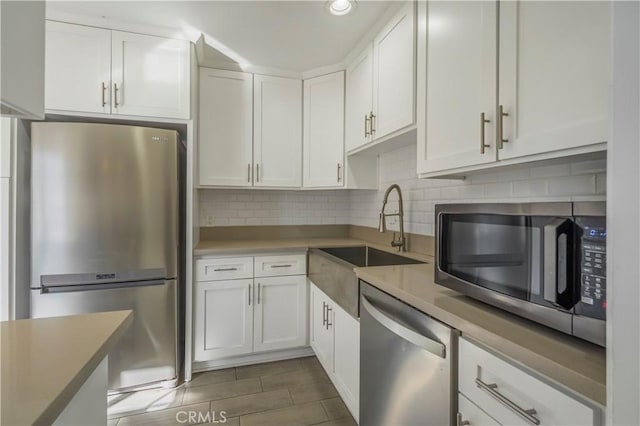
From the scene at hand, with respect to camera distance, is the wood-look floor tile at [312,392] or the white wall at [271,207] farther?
the white wall at [271,207]

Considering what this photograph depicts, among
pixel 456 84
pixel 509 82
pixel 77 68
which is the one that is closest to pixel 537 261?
pixel 509 82

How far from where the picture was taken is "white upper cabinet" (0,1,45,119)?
0.49 metres

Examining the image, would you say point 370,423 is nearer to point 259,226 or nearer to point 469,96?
point 469,96

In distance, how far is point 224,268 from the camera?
7.23 feet

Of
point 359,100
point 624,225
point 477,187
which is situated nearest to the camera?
point 624,225

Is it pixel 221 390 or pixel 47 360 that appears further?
pixel 221 390

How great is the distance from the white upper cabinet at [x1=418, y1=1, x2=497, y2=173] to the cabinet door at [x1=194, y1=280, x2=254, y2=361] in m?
1.58

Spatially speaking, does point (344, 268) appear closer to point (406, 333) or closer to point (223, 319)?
point (406, 333)

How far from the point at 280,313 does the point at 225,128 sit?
156 cm

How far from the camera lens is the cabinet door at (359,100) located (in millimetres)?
2027

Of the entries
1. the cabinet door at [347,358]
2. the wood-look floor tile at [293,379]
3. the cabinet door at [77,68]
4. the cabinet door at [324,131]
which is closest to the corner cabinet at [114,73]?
the cabinet door at [77,68]

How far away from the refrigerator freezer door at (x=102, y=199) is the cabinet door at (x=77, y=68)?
21 centimetres

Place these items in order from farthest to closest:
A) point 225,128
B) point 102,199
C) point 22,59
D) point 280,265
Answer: point 225,128, point 280,265, point 102,199, point 22,59

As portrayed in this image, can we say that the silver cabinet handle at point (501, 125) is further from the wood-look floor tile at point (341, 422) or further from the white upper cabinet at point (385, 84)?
the wood-look floor tile at point (341, 422)
